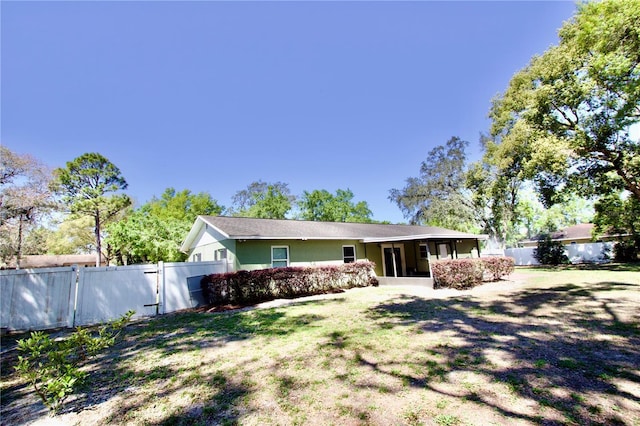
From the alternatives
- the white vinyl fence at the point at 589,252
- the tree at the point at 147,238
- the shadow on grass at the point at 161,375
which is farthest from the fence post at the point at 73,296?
the white vinyl fence at the point at 589,252

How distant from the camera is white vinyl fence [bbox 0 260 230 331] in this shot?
7.75m

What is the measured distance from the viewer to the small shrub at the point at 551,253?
2380cm

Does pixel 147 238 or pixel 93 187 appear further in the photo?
pixel 93 187

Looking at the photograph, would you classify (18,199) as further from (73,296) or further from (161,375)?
(161,375)

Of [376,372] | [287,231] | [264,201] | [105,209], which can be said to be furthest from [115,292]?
[264,201]

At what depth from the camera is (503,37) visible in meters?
12.8

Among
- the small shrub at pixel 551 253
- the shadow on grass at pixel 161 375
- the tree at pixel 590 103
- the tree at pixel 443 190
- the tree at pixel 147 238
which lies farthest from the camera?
the tree at pixel 443 190

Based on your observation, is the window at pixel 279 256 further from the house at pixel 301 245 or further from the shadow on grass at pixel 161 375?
the shadow on grass at pixel 161 375

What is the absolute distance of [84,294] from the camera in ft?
27.8

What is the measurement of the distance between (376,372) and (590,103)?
59.6ft

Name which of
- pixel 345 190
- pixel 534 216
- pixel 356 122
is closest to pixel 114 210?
pixel 356 122

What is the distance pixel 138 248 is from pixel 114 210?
9502 millimetres

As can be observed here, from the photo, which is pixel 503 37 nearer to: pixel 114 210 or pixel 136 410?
pixel 136 410

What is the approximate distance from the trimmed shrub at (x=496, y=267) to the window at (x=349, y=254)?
6.74 m
